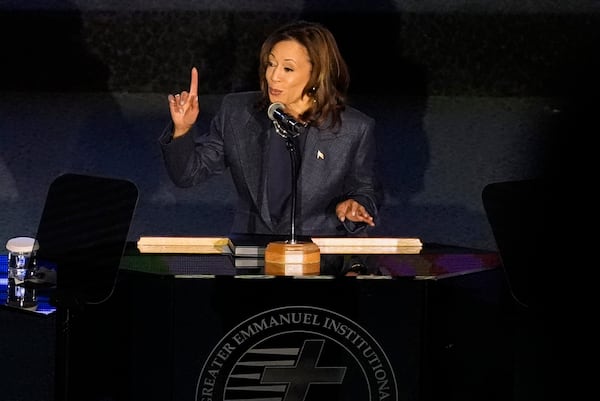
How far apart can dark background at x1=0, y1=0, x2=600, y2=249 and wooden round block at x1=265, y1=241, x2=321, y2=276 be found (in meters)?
1.97

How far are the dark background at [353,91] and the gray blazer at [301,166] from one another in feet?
3.23

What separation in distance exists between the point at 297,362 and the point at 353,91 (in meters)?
2.16

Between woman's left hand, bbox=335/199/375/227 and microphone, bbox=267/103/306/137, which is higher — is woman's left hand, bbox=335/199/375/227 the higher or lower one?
the lower one

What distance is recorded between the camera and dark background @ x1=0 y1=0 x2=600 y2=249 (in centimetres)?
443

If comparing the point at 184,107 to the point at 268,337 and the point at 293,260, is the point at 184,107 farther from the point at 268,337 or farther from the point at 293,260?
the point at 268,337

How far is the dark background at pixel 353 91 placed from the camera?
14.5 ft

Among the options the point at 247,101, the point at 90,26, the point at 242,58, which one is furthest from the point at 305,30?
the point at 90,26

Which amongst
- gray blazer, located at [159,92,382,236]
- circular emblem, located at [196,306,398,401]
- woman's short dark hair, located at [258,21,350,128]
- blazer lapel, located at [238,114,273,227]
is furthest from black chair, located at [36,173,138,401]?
woman's short dark hair, located at [258,21,350,128]

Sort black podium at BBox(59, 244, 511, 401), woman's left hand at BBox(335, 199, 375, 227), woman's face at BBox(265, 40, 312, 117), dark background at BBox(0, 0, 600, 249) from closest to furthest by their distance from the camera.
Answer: black podium at BBox(59, 244, 511, 401)
woman's left hand at BBox(335, 199, 375, 227)
woman's face at BBox(265, 40, 312, 117)
dark background at BBox(0, 0, 600, 249)

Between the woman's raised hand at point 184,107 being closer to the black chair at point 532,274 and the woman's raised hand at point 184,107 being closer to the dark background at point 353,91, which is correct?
the black chair at point 532,274

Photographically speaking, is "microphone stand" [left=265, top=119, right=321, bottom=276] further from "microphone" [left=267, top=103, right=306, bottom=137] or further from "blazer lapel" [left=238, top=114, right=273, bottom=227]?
"blazer lapel" [left=238, top=114, right=273, bottom=227]

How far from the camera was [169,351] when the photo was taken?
2.47 meters

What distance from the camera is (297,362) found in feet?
8.20

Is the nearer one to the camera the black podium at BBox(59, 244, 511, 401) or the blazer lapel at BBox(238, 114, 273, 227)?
the black podium at BBox(59, 244, 511, 401)
